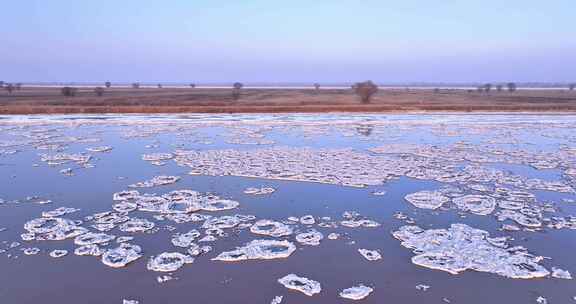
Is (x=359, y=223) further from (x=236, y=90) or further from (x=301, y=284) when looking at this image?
(x=236, y=90)

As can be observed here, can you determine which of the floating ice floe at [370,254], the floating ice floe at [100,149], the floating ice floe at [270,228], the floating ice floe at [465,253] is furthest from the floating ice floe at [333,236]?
the floating ice floe at [100,149]

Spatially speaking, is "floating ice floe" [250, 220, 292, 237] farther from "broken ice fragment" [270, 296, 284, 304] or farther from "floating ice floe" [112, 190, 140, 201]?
"floating ice floe" [112, 190, 140, 201]

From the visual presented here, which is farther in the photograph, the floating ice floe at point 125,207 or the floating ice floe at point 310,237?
the floating ice floe at point 125,207

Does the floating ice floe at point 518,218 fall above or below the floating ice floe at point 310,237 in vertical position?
above

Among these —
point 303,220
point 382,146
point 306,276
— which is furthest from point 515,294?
point 382,146

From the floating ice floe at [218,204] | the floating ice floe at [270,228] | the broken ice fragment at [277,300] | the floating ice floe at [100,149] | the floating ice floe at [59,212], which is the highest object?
the floating ice floe at [100,149]

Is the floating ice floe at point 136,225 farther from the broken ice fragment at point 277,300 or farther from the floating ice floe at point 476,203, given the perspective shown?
the floating ice floe at point 476,203

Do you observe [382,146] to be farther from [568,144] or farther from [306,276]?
[306,276]
